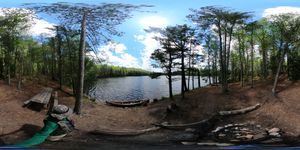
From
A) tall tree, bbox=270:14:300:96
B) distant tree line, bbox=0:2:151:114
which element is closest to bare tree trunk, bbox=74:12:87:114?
distant tree line, bbox=0:2:151:114

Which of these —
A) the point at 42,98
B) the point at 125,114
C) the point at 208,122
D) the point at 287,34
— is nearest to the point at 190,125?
the point at 208,122

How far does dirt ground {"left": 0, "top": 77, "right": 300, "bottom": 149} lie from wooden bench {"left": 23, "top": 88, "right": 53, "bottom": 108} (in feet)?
0.12

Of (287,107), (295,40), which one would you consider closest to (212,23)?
(287,107)

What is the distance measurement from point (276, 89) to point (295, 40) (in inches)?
135

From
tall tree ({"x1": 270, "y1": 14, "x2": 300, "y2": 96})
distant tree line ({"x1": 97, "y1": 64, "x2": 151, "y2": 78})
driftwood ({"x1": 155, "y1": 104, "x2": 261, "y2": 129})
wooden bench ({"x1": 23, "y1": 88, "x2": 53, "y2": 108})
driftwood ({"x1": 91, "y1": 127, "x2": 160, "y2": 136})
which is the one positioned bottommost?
driftwood ({"x1": 155, "y1": 104, "x2": 261, "y2": 129})

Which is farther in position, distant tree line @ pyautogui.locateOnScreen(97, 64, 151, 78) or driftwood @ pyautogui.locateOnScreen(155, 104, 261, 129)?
driftwood @ pyautogui.locateOnScreen(155, 104, 261, 129)

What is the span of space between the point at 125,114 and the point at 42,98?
2.41 feet

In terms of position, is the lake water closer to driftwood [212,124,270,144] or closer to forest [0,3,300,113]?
forest [0,3,300,113]

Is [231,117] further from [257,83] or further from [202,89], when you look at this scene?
[257,83]

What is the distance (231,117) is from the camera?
8.55 feet

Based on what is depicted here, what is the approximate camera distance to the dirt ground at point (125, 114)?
1.85 metres

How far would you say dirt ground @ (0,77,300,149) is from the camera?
185 centimetres

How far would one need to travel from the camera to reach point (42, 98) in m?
3.00

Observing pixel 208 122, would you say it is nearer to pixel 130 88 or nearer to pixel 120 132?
pixel 130 88
